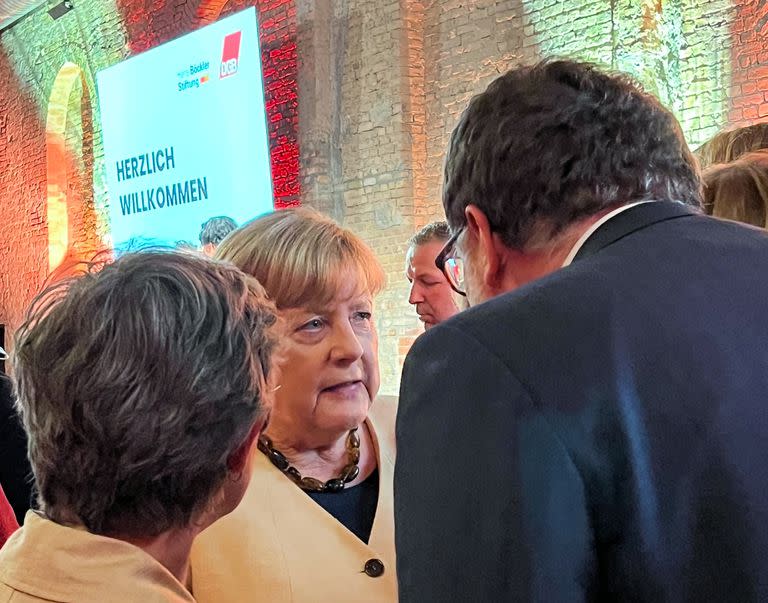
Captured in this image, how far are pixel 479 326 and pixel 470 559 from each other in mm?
246

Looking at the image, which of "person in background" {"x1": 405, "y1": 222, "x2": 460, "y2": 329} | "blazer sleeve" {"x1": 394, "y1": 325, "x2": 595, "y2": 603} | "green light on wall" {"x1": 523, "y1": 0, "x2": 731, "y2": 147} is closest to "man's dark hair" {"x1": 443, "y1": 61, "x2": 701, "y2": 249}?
"blazer sleeve" {"x1": 394, "y1": 325, "x2": 595, "y2": 603}

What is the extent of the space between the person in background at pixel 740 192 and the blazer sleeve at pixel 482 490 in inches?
36.5

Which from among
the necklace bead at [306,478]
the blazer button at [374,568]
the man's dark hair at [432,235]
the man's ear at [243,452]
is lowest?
the blazer button at [374,568]

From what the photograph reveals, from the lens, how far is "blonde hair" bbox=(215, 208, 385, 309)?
1.89 m

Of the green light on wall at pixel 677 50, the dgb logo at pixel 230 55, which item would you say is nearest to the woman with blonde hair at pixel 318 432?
the green light on wall at pixel 677 50

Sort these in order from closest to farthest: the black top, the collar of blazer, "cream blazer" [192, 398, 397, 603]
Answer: the collar of blazer < "cream blazer" [192, 398, 397, 603] < the black top

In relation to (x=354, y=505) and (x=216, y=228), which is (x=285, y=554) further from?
(x=216, y=228)

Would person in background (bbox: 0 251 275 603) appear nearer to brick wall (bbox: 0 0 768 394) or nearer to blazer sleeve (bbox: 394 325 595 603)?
blazer sleeve (bbox: 394 325 595 603)

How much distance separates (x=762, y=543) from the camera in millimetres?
915

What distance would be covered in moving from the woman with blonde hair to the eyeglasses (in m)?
0.25

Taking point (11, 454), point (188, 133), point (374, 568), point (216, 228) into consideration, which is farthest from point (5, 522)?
point (188, 133)

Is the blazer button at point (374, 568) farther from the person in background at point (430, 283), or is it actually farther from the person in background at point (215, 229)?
the person in background at point (215, 229)

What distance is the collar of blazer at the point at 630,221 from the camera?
1.09m

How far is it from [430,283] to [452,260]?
107 inches
